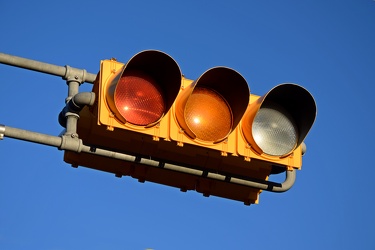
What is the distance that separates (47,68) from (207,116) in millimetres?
1369

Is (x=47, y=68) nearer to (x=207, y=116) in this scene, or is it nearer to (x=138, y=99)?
(x=138, y=99)

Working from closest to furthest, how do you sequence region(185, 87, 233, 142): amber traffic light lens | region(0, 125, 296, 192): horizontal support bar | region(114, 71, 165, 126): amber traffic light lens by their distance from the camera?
region(0, 125, 296, 192): horizontal support bar, region(114, 71, 165, 126): amber traffic light lens, region(185, 87, 233, 142): amber traffic light lens

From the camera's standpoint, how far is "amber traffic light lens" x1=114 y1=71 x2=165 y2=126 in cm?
755

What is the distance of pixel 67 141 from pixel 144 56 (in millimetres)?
930

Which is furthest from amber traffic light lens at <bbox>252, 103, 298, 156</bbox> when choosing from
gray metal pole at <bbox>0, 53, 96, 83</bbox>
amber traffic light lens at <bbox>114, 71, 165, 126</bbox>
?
gray metal pole at <bbox>0, 53, 96, 83</bbox>

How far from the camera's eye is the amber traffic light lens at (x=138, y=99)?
24.8 ft

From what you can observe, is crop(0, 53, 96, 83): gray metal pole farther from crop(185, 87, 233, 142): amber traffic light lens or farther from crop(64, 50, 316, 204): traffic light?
crop(185, 87, 233, 142): amber traffic light lens

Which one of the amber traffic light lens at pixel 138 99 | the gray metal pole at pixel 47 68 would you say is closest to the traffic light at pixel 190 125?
the amber traffic light lens at pixel 138 99

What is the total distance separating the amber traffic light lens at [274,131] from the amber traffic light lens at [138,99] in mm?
878

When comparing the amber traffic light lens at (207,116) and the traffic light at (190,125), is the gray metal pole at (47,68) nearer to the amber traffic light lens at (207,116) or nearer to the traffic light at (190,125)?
the traffic light at (190,125)

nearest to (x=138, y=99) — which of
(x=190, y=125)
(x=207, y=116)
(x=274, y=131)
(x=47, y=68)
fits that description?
Answer: (x=190, y=125)

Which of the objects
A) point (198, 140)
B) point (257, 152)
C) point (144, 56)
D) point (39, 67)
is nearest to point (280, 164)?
point (257, 152)

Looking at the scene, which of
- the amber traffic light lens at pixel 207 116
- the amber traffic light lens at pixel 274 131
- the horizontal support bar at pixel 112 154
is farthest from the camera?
the amber traffic light lens at pixel 274 131

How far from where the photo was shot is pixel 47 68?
7871 mm
